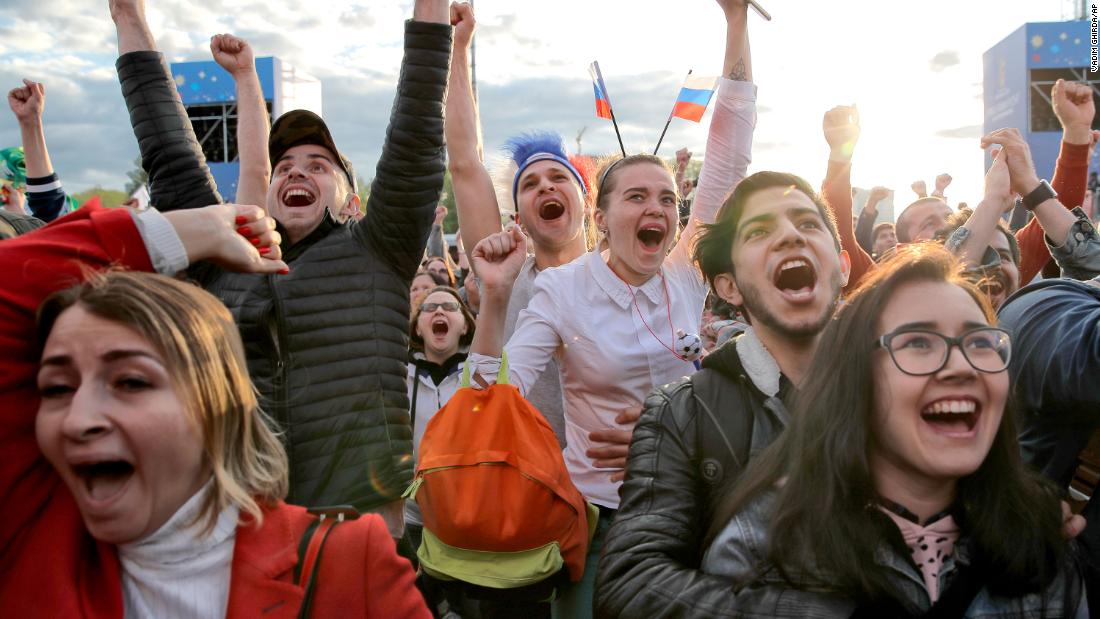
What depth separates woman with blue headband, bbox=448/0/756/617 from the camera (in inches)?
110

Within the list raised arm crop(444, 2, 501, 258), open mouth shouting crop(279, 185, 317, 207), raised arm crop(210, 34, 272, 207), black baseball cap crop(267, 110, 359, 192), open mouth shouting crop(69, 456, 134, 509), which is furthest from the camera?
raised arm crop(444, 2, 501, 258)

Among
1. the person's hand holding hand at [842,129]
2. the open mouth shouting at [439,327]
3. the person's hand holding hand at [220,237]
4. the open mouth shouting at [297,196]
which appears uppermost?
the person's hand holding hand at [842,129]

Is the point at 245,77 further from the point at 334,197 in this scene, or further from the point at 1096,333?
the point at 1096,333

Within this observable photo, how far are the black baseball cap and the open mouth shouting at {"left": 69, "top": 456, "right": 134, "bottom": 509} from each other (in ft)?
5.64

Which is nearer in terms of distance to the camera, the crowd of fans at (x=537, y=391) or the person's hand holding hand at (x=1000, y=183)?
the crowd of fans at (x=537, y=391)

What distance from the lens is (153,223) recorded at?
171 centimetres

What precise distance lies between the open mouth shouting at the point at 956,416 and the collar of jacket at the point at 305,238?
189cm

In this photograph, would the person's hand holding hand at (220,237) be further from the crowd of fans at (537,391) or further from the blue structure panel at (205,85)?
the blue structure panel at (205,85)

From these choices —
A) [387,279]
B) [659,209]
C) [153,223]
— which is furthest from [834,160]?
Answer: [153,223]

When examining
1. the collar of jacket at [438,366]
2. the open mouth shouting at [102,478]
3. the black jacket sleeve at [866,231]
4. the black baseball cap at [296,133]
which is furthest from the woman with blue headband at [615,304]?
the black jacket sleeve at [866,231]

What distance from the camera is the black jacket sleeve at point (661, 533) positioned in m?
1.77

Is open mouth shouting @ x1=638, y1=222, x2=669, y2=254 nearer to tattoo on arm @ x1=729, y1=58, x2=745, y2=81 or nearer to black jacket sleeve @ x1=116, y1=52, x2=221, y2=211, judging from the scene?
tattoo on arm @ x1=729, y1=58, x2=745, y2=81

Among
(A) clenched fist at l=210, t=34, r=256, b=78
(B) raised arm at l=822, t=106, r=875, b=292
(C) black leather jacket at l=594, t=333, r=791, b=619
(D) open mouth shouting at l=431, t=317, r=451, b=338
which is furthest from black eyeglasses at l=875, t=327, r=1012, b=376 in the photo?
(D) open mouth shouting at l=431, t=317, r=451, b=338

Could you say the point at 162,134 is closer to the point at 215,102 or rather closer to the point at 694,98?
the point at 694,98
